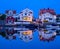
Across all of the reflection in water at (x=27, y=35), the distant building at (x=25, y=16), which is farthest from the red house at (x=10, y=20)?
the reflection in water at (x=27, y=35)

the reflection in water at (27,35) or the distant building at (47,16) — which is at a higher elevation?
the distant building at (47,16)

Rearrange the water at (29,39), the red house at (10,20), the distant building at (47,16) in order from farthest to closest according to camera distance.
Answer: the distant building at (47,16)
the red house at (10,20)
the water at (29,39)

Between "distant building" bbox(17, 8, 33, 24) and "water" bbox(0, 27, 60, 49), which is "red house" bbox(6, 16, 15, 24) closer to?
"distant building" bbox(17, 8, 33, 24)

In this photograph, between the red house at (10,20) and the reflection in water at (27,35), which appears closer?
the reflection in water at (27,35)

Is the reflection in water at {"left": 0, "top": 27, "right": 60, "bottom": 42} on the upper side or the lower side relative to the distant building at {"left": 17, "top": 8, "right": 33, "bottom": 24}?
lower

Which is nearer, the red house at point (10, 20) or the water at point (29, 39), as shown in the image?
the water at point (29, 39)

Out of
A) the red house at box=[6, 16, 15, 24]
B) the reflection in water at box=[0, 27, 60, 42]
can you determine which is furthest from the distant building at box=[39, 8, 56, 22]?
the reflection in water at box=[0, 27, 60, 42]

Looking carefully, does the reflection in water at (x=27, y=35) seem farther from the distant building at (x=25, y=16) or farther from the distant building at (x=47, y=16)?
the distant building at (x=47, y=16)

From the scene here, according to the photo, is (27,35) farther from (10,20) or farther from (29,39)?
(10,20)

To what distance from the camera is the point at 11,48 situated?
6301mm

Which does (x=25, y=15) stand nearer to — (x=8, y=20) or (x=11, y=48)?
(x=8, y=20)

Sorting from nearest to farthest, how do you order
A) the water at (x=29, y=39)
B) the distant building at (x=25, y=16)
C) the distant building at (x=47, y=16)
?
the water at (x=29, y=39) < the distant building at (x=25, y=16) < the distant building at (x=47, y=16)

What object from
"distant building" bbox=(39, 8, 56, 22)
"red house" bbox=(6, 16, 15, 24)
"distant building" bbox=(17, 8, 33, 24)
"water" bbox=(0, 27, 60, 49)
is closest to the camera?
"water" bbox=(0, 27, 60, 49)

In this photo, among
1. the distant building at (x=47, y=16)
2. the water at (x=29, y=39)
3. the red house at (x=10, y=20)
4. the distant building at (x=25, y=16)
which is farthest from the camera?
the distant building at (x=47, y=16)
